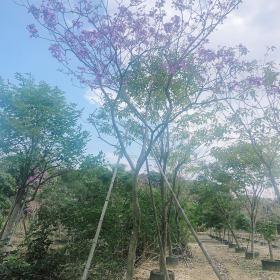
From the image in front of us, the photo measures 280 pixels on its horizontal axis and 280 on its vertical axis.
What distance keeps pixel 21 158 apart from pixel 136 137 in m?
4.02

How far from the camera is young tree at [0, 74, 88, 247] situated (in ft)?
24.8

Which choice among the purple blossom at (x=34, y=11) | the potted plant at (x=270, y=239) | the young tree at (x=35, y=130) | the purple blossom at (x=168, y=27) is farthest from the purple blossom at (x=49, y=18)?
the potted plant at (x=270, y=239)

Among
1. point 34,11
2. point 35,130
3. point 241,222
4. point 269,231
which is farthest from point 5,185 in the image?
point 241,222

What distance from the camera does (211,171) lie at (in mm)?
13250

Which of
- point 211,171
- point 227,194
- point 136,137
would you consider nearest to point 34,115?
point 136,137

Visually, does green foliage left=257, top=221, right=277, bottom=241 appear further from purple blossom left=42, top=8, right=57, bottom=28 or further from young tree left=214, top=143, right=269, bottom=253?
purple blossom left=42, top=8, right=57, bottom=28

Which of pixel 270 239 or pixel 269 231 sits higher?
pixel 269 231

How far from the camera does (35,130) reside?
724 centimetres

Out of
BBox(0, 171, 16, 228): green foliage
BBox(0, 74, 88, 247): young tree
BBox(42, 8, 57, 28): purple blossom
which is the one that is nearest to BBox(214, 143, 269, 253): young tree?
BBox(0, 74, 88, 247): young tree

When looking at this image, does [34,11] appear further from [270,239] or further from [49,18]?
[270,239]

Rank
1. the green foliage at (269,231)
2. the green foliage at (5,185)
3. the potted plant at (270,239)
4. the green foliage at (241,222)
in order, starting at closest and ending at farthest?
1. the potted plant at (270,239)
2. the green foliage at (269,231)
3. the green foliage at (5,185)
4. the green foliage at (241,222)

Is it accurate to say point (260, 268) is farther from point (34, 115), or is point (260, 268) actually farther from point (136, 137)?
point (34, 115)

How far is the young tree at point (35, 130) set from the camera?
7.55 meters

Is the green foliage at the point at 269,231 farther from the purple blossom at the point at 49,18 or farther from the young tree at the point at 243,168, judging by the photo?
the purple blossom at the point at 49,18
